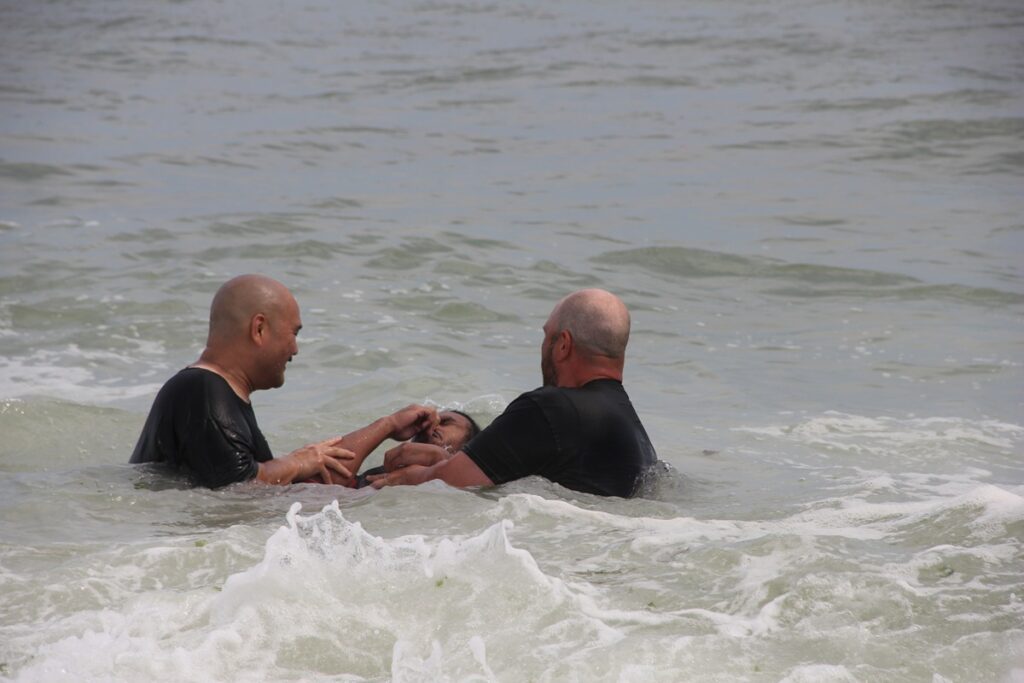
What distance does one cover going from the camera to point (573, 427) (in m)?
6.89

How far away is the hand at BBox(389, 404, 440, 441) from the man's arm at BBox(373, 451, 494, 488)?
0.88 feet

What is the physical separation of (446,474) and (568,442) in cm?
66

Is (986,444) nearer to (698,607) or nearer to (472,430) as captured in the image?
(472,430)

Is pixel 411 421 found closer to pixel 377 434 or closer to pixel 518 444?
pixel 377 434

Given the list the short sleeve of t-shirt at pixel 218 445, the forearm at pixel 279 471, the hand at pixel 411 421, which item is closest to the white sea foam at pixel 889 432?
the hand at pixel 411 421

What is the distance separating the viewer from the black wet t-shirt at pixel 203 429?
6.95m

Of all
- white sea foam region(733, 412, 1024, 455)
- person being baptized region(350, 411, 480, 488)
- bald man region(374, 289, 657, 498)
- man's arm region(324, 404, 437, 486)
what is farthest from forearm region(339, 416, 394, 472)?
white sea foam region(733, 412, 1024, 455)

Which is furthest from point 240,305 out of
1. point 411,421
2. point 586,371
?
point 586,371

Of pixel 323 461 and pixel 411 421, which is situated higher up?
pixel 411 421

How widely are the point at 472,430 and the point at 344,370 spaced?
386cm

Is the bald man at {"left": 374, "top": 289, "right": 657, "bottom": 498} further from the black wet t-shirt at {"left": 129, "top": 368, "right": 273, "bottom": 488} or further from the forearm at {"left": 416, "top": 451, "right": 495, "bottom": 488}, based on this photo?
the black wet t-shirt at {"left": 129, "top": 368, "right": 273, "bottom": 488}

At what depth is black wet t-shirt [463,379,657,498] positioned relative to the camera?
688 centimetres

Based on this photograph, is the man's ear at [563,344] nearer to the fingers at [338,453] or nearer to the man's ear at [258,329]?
the fingers at [338,453]

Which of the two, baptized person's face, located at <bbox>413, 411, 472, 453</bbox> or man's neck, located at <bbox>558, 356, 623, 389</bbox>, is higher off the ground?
man's neck, located at <bbox>558, 356, 623, 389</bbox>
